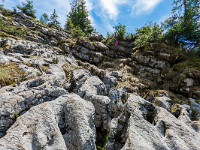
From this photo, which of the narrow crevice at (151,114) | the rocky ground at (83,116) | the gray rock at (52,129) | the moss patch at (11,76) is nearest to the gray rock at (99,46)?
the rocky ground at (83,116)

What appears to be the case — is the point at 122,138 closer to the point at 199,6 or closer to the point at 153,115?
the point at 153,115

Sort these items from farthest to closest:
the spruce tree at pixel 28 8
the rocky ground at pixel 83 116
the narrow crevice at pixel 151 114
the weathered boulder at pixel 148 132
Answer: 1. the spruce tree at pixel 28 8
2. the narrow crevice at pixel 151 114
3. the weathered boulder at pixel 148 132
4. the rocky ground at pixel 83 116

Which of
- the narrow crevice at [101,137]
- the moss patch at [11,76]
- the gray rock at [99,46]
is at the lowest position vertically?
the narrow crevice at [101,137]

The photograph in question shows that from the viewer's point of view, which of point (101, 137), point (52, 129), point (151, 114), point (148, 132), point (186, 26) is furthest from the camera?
point (186, 26)

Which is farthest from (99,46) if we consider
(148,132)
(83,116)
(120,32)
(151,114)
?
(148,132)

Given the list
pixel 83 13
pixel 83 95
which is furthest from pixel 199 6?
pixel 83 13

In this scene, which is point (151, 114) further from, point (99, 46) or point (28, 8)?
point (28, 8)

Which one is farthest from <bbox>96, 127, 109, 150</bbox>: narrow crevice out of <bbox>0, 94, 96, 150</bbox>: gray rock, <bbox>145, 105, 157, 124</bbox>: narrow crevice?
<bbox>145, 105, 157, 124</bbox>: narrow crevice

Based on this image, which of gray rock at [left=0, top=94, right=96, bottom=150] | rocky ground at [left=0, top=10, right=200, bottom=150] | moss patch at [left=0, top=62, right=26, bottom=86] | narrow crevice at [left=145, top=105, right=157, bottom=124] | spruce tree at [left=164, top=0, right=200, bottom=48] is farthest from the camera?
spruce tree at [left=164, top=0, right=200, bottom=48]

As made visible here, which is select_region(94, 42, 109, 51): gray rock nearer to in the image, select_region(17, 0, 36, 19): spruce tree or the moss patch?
the moss patch

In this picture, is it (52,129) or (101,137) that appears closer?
(52,129)

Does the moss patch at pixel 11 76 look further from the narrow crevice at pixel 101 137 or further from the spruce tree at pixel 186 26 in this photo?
the spruce tree at pixel 186 26

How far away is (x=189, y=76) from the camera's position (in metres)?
20.2

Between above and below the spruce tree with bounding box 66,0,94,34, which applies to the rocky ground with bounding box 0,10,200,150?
below
